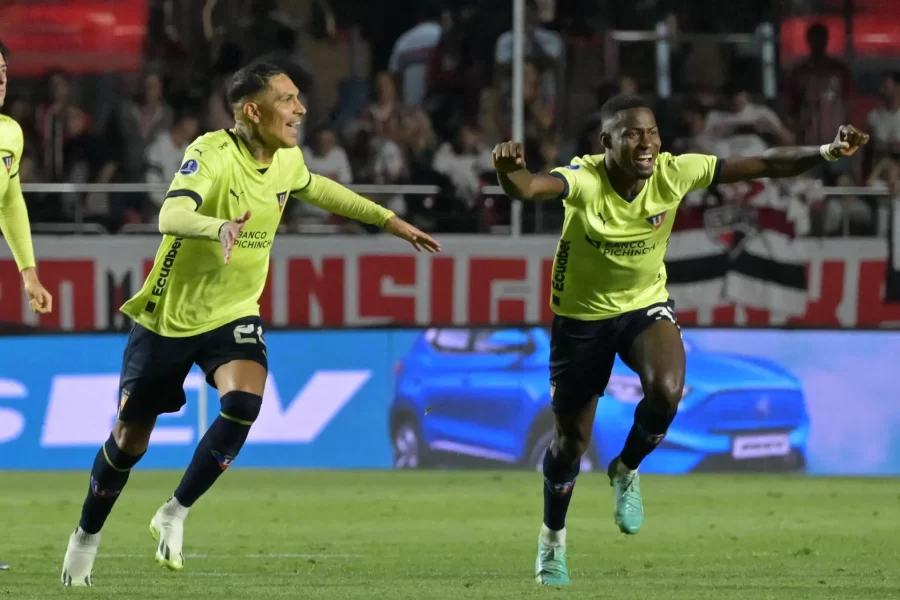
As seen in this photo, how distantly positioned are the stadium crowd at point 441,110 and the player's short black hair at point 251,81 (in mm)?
8229

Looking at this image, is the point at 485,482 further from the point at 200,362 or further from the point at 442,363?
the point at 200,362

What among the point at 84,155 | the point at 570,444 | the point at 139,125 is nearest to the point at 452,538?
the point at 570,444

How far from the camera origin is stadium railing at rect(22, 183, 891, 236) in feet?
51.1

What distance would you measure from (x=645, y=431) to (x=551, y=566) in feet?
2.53

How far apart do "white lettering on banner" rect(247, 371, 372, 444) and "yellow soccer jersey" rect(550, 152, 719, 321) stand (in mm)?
5913

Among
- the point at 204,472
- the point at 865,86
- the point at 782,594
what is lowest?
the point at 782,594

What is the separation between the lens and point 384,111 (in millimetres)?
16734

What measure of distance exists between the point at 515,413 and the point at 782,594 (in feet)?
21.5

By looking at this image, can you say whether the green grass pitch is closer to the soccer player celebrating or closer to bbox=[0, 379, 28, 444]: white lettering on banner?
bbox=[0, 379, 28, 444]: white lettering on banner

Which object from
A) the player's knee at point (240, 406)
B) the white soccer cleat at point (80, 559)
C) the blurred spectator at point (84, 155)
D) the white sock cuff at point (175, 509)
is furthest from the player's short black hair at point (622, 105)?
the blurred spectator at point (84, 155)

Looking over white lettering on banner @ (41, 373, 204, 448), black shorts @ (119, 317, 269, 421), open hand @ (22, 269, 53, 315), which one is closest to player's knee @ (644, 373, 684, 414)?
black shorts @ (119, 317, 269, 421)

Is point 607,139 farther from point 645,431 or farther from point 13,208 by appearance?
point 13,208

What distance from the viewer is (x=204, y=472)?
733cm

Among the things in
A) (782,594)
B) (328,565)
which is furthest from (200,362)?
(782,594)
